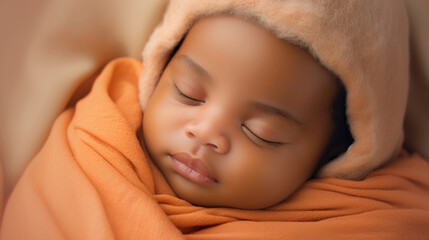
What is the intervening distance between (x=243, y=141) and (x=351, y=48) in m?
0.29

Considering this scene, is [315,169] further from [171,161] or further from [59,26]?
[59,26]

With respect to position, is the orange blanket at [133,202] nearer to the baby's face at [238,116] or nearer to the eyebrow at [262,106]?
the baby's face at [238,116]

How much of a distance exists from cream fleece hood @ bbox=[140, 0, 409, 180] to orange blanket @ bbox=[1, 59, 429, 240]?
0.07m

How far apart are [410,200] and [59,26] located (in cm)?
91

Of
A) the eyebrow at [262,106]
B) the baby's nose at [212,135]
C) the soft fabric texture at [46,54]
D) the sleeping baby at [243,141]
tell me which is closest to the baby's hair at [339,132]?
the sleeping baby at [243,141]

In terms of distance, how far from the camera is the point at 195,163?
1051mm

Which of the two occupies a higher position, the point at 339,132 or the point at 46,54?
the point at 46,54

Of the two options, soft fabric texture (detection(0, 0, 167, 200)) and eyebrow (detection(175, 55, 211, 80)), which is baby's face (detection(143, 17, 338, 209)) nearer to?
eyebrow (detection(175, 55, 211, 80))

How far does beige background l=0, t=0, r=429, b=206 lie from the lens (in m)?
1.16

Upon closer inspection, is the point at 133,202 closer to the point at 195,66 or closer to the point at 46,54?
the point at 195,66

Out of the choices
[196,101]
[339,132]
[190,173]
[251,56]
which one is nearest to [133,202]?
[190,173]

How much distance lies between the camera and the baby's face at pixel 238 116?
103cm

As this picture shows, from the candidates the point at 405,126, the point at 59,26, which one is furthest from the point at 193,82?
the point at 405,126

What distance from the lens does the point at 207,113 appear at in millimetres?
1040
